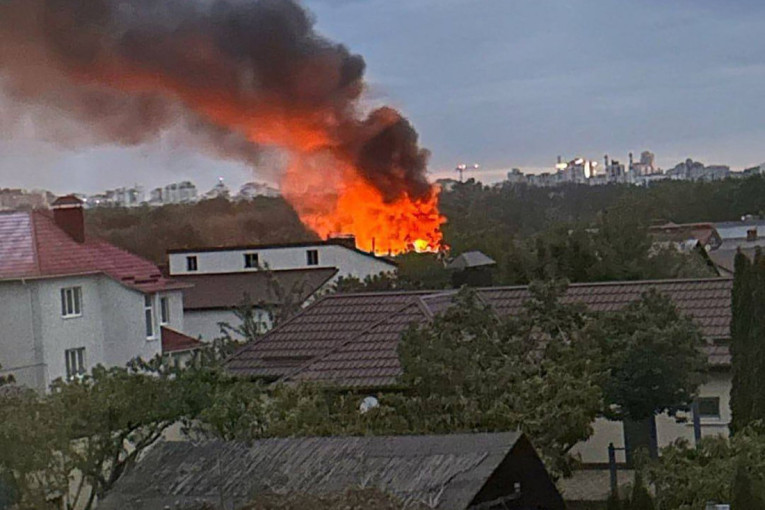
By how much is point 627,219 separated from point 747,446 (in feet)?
89.6

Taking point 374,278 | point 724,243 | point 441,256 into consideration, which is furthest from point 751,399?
point 724,243

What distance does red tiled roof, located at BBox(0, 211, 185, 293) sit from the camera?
1564 inches

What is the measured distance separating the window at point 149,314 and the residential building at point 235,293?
612 centimetres

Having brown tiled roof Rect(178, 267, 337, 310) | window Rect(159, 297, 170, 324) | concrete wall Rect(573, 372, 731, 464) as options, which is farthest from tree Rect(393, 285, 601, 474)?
brown tiled roof Rect(178, 267, 337, 310)

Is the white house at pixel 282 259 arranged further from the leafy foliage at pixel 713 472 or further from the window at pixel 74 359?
the leafy foliage at pixel 713 472

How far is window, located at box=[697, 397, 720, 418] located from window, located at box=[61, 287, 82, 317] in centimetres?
1878

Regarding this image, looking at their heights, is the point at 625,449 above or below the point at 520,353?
below

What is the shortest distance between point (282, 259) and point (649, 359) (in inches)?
1439

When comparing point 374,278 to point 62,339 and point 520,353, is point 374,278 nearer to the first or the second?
point 62,339

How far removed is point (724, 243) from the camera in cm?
8431

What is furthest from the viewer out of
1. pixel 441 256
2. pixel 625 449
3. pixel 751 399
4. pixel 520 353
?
pixel 441 256

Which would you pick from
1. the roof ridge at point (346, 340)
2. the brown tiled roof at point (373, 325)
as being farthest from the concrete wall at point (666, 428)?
the roof ridge at point (346, 340)

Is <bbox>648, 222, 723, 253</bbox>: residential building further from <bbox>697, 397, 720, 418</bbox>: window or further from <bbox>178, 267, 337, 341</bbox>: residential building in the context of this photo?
<bbox>697, 397, 720, 418</bbox>: window

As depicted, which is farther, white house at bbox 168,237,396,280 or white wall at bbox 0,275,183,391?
white house at bbox 168,237,396,280
